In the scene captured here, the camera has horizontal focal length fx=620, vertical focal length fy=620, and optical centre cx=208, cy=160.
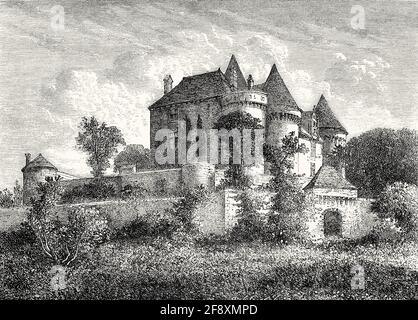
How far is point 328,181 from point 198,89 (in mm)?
8320

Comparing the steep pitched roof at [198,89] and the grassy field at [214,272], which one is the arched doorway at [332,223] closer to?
the grassy field at [214,272]

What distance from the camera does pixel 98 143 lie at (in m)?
24.5

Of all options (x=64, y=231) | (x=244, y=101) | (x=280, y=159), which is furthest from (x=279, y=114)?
(x=64, y=231)

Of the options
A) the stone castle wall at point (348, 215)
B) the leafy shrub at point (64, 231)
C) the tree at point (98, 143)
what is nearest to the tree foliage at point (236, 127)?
the stone castle wall at point (348, 215)

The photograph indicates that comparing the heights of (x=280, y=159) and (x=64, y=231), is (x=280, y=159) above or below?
above

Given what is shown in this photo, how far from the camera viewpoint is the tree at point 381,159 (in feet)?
77.3

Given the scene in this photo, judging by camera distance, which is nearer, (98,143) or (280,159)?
(280,159)

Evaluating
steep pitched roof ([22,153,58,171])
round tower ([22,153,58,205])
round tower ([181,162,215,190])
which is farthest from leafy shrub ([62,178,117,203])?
round tower ([181,162,215,190])

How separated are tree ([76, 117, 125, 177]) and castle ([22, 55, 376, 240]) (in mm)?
1120

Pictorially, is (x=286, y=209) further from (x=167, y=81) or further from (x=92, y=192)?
(x=92, y=192)

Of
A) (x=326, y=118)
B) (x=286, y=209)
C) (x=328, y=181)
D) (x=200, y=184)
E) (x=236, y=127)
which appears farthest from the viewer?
(x=326, y=118)
